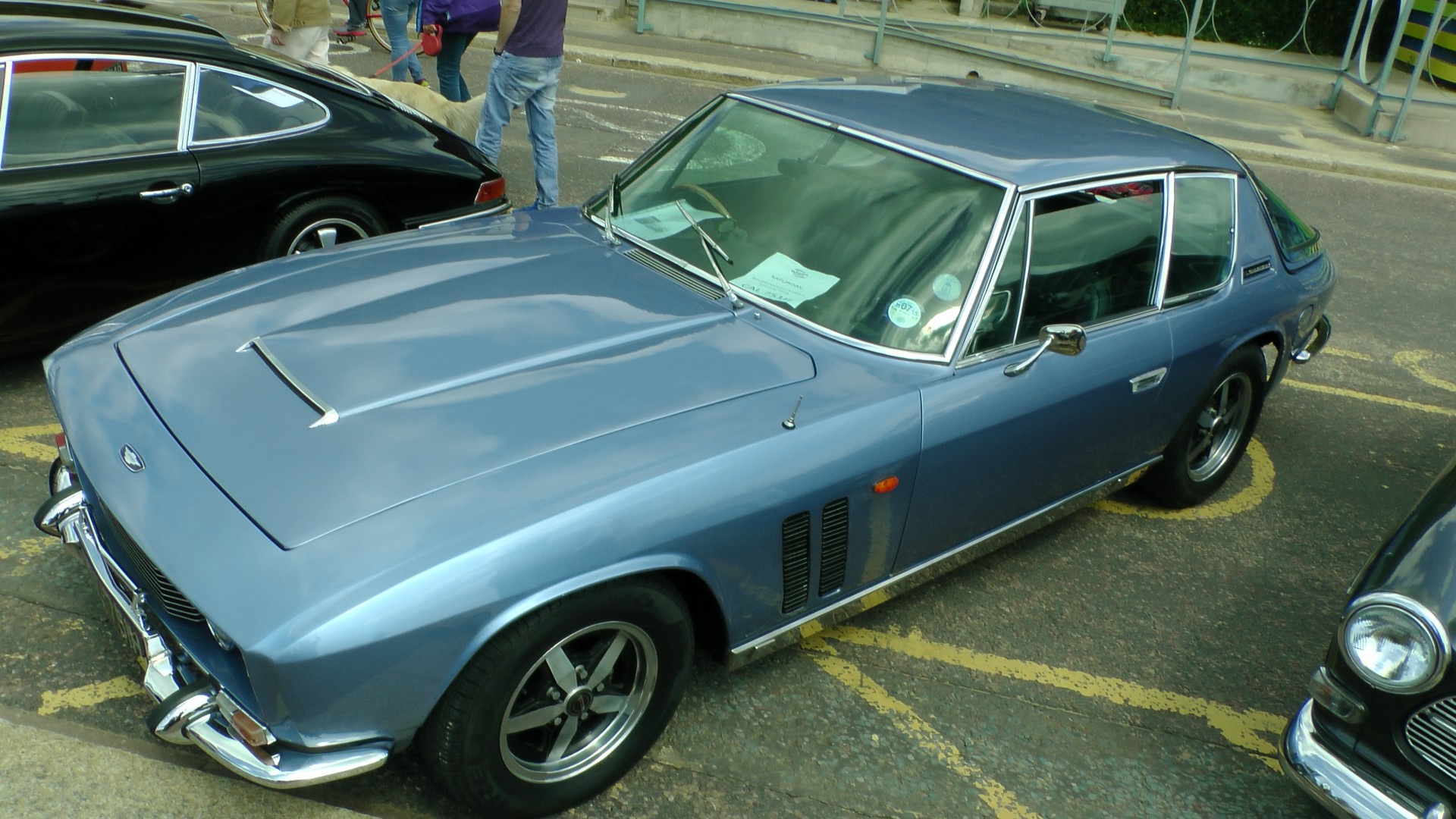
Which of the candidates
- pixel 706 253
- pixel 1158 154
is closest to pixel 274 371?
pixel 706 253

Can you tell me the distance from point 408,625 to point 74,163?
3.08 metres

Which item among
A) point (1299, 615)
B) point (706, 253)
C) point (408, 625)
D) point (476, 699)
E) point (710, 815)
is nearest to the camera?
point (408, 625)

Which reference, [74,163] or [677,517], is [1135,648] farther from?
[74,163]

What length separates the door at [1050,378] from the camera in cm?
337

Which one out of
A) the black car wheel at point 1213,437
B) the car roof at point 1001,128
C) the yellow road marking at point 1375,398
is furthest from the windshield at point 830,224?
the yellow road marking at point 1375,398

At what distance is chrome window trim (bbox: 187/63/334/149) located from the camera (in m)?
4.75

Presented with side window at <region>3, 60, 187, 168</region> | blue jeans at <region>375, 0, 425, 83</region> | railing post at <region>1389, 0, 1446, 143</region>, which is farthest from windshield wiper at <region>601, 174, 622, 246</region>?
railing post at <region>1389, 0, 1446, 143</region>

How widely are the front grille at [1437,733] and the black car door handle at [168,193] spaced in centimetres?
449

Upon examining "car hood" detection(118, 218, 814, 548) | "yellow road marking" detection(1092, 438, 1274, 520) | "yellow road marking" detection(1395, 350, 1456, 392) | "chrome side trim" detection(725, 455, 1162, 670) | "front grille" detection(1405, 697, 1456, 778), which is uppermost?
"car hood" detection(118, 218, 814, 548)

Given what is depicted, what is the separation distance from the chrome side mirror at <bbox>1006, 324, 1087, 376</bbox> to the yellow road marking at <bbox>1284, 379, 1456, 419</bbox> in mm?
3291

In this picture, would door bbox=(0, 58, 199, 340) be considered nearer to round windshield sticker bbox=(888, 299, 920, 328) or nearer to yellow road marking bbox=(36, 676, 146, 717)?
yellow road marking bbox=(36, 676, 146, 717)

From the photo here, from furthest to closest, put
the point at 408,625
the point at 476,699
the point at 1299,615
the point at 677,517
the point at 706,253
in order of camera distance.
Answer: the point at 1299,615 → the point at 706,253 → the point at 677,517 → the point at 476,699 → the point at 408,625

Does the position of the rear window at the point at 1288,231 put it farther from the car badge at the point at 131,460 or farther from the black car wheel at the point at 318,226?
the car badge at the point at 131,460

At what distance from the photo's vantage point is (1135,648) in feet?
12.6
